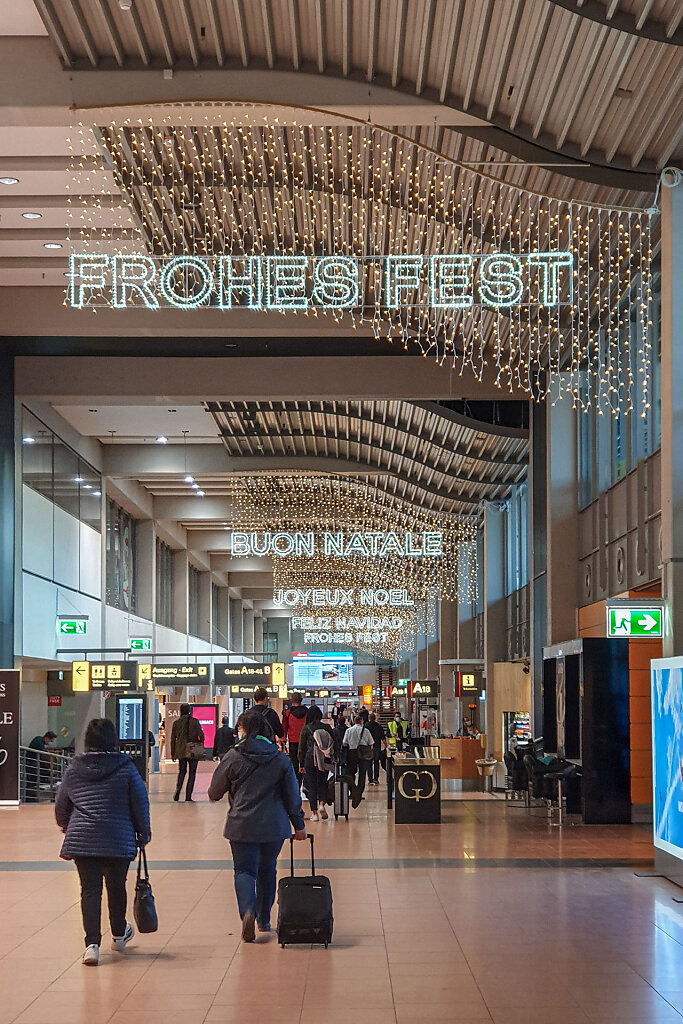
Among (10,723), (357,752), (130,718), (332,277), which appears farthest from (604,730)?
(130,718)

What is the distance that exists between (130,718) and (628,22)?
16153 millimetres

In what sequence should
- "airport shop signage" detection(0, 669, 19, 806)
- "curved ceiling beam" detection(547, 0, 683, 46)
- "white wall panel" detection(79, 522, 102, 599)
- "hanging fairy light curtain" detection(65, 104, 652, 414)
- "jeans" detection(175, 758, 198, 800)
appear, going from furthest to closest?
"white wall panel" detection(79, 522, 102, 599) < "jeans" detection(175, 758, 198, 800) < "airport shop signage" detection(0, 669, 19, 806) < "hanging fairy light curtain" detection(65, 104, 652, 414) < "curved ceiling beam" detection(547, 0, 683, 46)

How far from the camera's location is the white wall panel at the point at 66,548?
86.2 ft

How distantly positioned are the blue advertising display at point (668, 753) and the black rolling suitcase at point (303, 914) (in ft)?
10.9

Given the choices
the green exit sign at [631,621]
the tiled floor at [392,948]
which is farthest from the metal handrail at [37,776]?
the green exit sign at [631,621]

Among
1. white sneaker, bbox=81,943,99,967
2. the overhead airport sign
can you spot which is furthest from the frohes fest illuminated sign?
the overhead airport sign

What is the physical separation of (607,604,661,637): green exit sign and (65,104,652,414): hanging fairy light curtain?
9.92 feet

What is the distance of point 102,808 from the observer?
7.11 meters

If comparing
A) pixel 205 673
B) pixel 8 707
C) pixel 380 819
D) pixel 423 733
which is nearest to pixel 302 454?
pixel 205 673

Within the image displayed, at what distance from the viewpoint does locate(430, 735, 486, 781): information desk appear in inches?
935

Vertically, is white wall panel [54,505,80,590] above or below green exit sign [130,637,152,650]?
above

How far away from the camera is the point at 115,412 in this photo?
26.5 m

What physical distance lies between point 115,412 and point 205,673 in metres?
8.34

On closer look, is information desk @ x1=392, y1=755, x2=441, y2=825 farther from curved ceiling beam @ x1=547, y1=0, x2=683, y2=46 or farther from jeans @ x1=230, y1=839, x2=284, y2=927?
curved ceiling beam @ x1=547, y1=0, x2=683, y2=46
